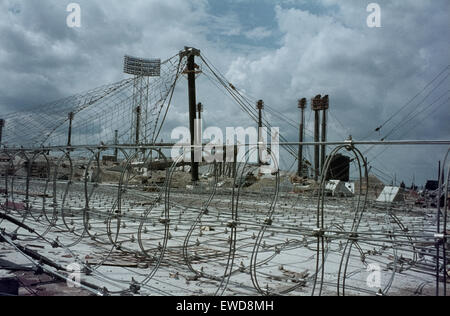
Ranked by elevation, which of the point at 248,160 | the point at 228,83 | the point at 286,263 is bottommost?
the point at 286,263

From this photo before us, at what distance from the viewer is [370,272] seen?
4586 millimetres

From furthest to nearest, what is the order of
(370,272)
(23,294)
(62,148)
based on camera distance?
(62,148) < (370,272) < (23,294)

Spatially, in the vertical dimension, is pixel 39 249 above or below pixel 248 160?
below

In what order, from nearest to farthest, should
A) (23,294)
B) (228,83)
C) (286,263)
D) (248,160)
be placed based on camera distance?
(23,294) → (248,160) → (286,263) → (228,83)

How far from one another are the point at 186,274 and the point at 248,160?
1592 millimetres

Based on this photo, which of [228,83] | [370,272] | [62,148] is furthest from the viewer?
[228,83]

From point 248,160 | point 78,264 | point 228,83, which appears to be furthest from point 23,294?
point 228,83
